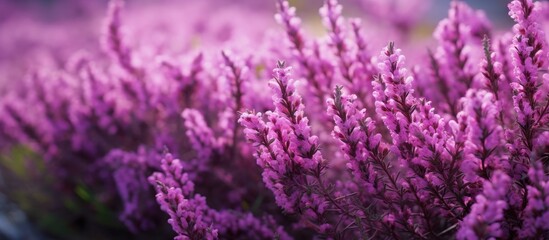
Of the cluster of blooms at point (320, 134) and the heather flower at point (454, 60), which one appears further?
the heather flower at point (454, 60)

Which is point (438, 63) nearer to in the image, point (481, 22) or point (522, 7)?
point (481, 22)

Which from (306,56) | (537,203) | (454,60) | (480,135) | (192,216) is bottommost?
(537,203)

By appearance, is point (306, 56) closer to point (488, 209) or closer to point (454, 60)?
point (454, 60)

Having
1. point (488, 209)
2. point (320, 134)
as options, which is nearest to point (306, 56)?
point (320, 134)

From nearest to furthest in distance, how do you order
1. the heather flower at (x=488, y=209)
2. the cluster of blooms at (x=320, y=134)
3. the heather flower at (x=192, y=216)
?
1. the heather flower at (x=488, y=209)
2. the cluster of blooms at (x=320, y=134)
3. the heather flower at (x=192, y=216)

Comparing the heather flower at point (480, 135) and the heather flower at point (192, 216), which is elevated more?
the heather flower at point (192, 216)

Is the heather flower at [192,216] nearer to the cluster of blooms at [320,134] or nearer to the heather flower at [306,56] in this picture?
the cluster of blooms at [320,134]

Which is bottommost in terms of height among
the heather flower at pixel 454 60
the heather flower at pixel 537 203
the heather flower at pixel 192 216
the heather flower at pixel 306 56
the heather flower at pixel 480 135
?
the heather flower at pixel 537 203

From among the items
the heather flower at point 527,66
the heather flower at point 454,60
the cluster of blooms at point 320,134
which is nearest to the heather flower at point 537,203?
the cluster of blooms at point 320,134

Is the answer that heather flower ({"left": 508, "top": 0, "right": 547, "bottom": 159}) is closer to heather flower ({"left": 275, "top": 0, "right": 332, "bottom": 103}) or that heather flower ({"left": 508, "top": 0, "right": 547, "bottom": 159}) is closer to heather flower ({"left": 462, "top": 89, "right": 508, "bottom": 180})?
heather flower ({"left": 462, "top": 89, "right": 508, "bottom": 180})
